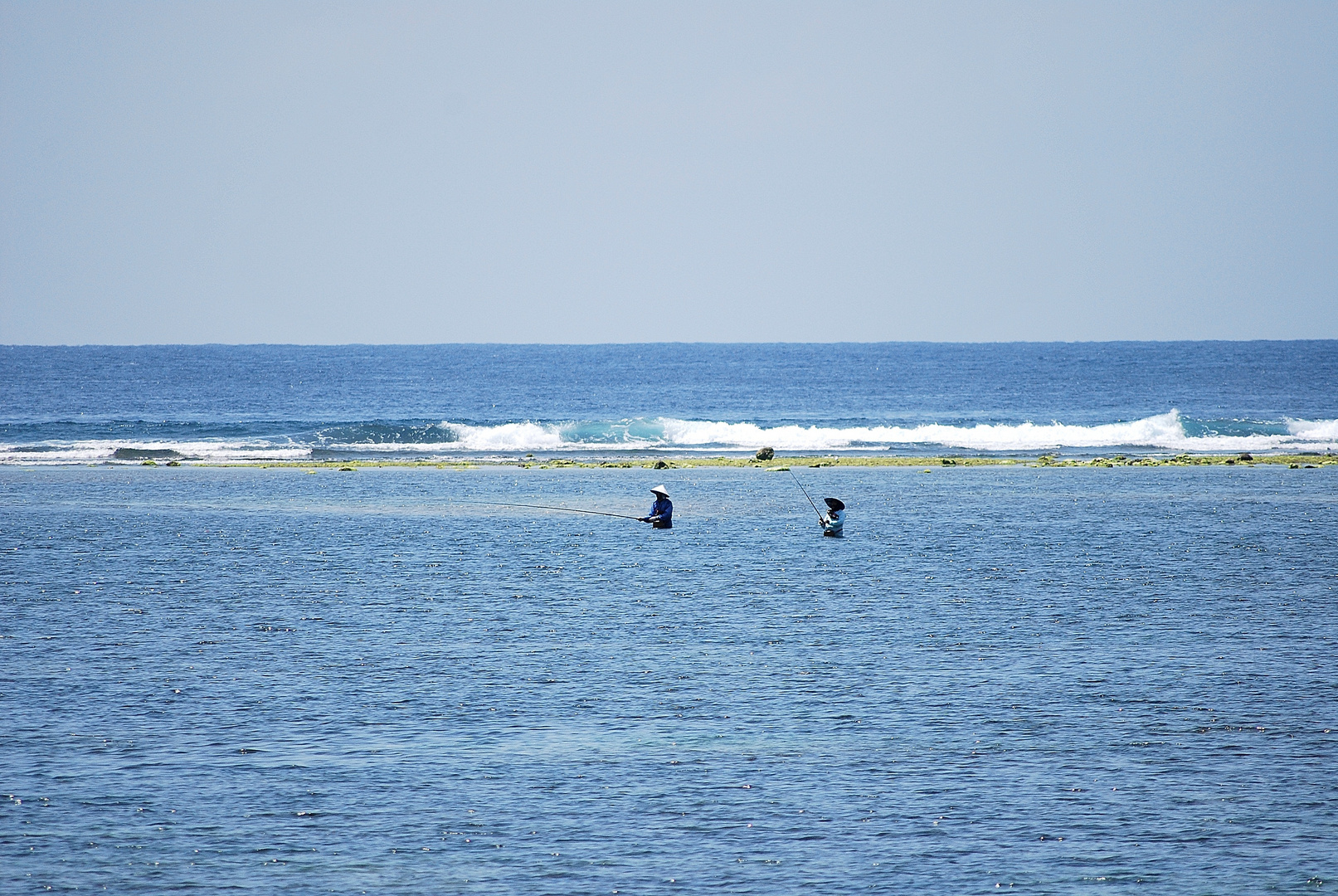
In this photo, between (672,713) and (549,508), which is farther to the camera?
(549,508)

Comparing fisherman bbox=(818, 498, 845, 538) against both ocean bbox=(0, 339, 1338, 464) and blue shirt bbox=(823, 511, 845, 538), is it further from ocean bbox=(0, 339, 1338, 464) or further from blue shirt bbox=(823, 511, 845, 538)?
ocean bbox=(0, 339, 1338, 464)

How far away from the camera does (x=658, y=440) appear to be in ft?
228

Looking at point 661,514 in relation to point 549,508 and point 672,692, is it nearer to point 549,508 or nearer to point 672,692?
point 549,508

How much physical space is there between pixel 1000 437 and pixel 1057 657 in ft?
169

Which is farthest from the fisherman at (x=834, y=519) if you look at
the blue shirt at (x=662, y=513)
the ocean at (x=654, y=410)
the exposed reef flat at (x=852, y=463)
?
→ the ocean at (x=654, y=410)

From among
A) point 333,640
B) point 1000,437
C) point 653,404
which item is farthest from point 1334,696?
point 653,404

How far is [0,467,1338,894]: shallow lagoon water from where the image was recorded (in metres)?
10.9

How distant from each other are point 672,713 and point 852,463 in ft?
126

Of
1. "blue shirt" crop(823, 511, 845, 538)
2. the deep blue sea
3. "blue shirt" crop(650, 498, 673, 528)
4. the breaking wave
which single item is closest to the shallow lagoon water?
the deep blue sea

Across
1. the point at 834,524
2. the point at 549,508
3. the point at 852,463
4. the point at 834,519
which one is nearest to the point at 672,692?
the point at 834,524

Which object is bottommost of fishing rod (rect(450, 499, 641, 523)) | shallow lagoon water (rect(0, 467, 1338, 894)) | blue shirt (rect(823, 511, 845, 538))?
shallow lagoon water (rect(0, 467, 1338, 894))

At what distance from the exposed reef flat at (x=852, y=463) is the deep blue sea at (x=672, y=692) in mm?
9128

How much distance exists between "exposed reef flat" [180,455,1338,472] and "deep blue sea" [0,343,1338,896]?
9128mm

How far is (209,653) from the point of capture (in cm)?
1842
